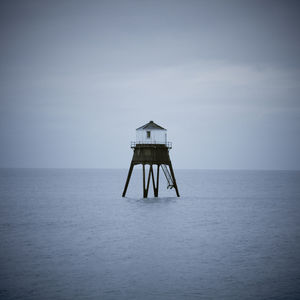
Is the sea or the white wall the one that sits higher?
the white wall

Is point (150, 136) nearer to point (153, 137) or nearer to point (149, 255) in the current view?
point (153, 137)

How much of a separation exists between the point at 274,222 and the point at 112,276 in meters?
21.2

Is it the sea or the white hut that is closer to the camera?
the sea

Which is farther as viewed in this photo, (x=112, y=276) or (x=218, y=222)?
(x=218, y=222)

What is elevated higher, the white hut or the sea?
the white hut

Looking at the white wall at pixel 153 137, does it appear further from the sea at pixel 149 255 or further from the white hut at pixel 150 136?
the sea at pixel 149 255

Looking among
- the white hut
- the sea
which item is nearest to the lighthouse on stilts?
the white hut

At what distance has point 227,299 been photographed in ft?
57.3

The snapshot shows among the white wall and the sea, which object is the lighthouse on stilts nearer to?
the white wall

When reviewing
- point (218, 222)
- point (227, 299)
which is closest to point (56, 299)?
point (227, 299)

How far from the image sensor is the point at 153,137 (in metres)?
43.7

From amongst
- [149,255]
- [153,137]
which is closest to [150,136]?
[153,137]

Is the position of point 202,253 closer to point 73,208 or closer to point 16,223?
point 16,223

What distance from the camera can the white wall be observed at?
143 ft
